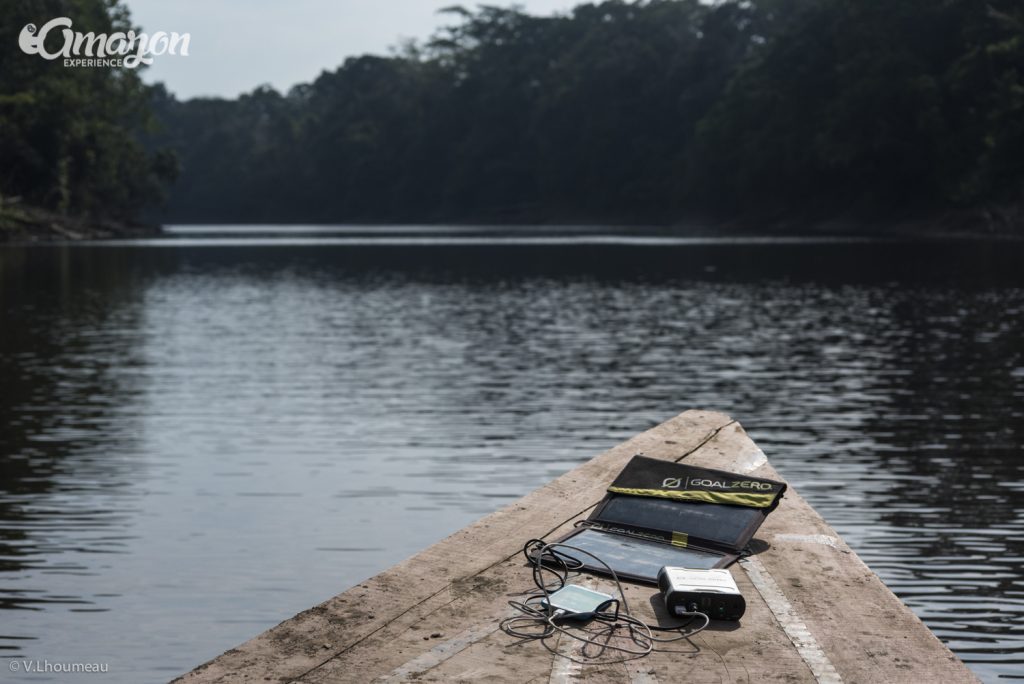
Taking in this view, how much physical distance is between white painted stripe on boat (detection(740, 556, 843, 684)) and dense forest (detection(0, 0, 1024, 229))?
65.1m

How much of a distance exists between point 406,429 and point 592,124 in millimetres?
110892

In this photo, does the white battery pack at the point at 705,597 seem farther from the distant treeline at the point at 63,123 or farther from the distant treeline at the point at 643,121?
the distant treeline at the point at 63,123

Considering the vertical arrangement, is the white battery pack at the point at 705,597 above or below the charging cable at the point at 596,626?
above

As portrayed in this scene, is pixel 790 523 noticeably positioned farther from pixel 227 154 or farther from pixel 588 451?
pixel 227 154

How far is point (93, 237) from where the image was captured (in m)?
85.9

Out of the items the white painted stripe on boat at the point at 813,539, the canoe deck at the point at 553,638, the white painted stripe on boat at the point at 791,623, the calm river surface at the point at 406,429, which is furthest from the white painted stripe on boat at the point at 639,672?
the calm river surface at the point at 406,429

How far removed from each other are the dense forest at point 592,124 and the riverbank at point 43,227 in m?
2.01

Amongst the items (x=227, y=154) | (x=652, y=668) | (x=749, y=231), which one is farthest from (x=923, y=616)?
(x=227, y=154)

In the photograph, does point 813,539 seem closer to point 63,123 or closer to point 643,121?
point 63,123

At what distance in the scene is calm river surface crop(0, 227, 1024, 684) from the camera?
8570 millimetres

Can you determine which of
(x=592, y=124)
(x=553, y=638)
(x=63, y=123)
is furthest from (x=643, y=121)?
(x=553, y=638)

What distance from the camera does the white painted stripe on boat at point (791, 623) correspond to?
4969 mm

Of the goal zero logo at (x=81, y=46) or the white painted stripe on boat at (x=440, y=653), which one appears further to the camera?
the goal zero logo at (x=81, y=46)

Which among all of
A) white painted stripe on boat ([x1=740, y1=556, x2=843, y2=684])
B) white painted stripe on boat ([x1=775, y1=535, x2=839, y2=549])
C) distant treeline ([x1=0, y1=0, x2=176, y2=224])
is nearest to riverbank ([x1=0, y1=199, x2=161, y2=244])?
A: distant treeline ([x1=0, y1=0, x2=176, y2=224])
